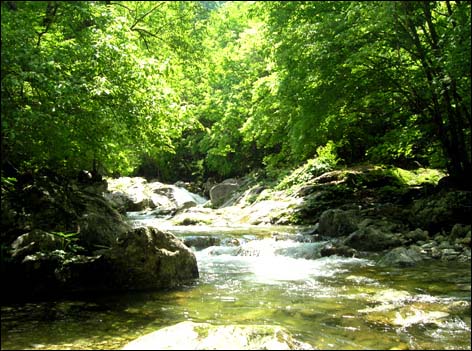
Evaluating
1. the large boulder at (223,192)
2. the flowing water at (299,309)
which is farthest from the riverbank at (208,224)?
the large boulder at (223,192)

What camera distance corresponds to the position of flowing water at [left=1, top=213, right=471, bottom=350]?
5.23 m

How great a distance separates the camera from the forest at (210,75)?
6.70 metres

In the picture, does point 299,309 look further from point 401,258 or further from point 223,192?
point 223,192

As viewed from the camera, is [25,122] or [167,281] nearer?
[25,122]

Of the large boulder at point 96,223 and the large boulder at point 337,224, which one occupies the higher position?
the large boulder at point 96,223

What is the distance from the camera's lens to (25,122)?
20.5ft

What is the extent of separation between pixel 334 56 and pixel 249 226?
892 centimetres

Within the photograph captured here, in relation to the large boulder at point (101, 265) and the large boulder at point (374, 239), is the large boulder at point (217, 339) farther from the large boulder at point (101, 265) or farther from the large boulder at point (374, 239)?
the large boulder at point (374, 239)

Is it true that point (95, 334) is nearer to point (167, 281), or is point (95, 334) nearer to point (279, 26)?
point (167, 281)

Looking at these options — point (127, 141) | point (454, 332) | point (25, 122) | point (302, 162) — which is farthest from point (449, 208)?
point (302, 162)

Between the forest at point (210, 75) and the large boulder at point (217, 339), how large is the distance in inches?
113

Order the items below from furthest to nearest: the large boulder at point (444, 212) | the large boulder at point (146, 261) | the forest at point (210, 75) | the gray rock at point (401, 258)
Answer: the large boulder at point (444, 212) → the gray rock at point (401, 258) → the large boulder at point (146, 261) → the forest at point (210, 75)

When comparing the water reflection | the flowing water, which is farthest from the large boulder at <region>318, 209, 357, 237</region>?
the water reflection

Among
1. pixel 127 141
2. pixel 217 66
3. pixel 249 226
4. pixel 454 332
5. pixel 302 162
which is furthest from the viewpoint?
pixel 302 162
